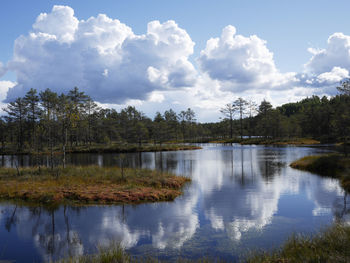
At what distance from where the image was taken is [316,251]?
34.0 ft

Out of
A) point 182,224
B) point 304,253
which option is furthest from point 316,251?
point 182,224

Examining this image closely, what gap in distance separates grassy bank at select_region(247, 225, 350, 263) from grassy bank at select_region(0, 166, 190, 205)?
12.3m

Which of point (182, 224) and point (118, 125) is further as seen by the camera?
point (118, 125)

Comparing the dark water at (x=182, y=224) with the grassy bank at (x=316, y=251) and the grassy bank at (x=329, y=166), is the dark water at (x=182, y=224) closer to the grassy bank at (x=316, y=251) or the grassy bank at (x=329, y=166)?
the grassy bank at (x=316, y=251)

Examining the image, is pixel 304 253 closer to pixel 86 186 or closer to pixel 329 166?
pixel 86 186

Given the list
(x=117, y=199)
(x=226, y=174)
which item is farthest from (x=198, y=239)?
(x=226, y=174)

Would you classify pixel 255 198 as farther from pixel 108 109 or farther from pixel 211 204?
pixel 108 109

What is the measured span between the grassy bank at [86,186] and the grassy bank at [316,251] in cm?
1230

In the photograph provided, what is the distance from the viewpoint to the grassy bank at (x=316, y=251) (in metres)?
9.49

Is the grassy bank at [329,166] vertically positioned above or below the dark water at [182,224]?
above

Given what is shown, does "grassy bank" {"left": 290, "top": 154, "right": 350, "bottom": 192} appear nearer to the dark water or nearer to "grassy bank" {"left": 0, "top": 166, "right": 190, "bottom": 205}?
the dark water

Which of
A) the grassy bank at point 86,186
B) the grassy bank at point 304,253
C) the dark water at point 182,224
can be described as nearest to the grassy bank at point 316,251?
the grassy bank at point 304,253

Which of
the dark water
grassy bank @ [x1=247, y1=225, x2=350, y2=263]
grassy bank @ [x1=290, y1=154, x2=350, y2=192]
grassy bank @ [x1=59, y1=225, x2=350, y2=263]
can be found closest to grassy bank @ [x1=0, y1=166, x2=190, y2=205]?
the dark water

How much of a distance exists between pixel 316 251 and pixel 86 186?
20.0m
